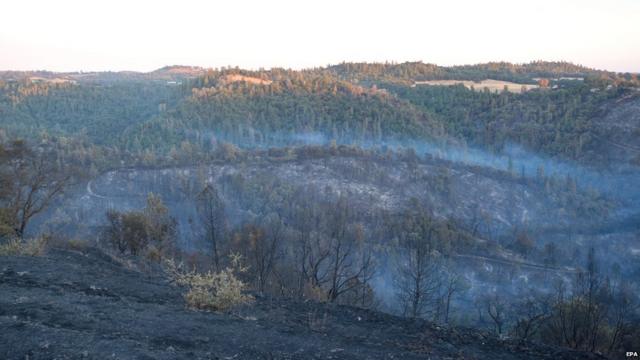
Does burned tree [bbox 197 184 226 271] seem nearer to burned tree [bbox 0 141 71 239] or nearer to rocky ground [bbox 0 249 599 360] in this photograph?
burned tree [bbox 0 141 71 239]

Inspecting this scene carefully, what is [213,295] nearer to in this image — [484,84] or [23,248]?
[23,248]

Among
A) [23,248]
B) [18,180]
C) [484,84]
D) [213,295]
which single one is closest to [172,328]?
[213,295]

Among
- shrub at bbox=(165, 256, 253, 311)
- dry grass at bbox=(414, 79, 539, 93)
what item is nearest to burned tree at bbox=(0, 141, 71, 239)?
shrub at bbox=(165, 256, 253, 311)

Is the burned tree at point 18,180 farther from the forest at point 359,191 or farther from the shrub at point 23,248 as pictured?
the shrub at point 23,248

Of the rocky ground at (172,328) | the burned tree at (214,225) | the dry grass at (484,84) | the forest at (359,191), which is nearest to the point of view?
the rocky ground at (172,328)

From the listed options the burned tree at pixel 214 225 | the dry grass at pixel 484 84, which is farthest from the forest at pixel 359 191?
the dry grass at pixel 484 84

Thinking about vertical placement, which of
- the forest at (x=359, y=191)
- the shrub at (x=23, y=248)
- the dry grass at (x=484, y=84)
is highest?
the dry grass at (x=484, y=84)

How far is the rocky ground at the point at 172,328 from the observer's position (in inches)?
267

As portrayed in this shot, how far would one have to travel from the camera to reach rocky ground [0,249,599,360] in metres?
6.77

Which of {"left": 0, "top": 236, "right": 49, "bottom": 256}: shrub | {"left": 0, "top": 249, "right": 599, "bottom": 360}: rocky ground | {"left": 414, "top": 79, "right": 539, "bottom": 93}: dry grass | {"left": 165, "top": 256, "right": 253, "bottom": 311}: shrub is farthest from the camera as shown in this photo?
{"left": 414, "top": 79, "right": 539, "bottom": 93}: dry grass

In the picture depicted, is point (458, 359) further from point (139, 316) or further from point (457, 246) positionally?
point (457, 246)

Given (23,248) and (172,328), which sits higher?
(172,328)

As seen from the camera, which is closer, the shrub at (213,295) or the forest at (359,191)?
the shrub at (213,295)

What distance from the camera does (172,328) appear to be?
813cm
